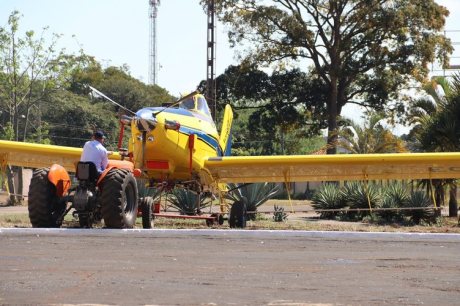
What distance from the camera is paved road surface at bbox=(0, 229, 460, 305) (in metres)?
6.75

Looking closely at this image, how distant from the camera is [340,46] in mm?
50938

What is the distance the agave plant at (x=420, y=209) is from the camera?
24.6 m

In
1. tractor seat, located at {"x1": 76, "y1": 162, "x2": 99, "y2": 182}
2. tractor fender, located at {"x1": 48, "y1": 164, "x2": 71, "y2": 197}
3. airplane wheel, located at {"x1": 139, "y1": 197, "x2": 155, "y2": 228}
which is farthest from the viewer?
airplane wheel, located at {"x1": 139, "y1": 197, "x2": 155, "y2": 228}

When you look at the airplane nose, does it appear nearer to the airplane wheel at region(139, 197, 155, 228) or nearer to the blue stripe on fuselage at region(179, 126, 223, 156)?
the blue stripe on fuselage at region(179, 126, 223, 156)

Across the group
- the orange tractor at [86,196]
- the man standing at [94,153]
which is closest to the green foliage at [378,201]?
the orange tractor at [86,196]

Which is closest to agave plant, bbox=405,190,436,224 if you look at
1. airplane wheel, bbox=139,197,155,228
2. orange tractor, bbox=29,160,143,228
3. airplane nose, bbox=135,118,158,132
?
airplane nose, bbox=135,118,158,132

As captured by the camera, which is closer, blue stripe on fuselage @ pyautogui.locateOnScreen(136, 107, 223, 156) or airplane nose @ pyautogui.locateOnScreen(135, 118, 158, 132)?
airplane nose @ pyautogui.locateOnScreen(135, 118, 158, 132)

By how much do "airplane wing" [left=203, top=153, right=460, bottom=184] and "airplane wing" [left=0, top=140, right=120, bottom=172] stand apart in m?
2.70

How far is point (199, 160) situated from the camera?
63.1ft

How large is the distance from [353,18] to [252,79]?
721 cm

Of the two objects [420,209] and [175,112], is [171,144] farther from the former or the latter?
[420,209]

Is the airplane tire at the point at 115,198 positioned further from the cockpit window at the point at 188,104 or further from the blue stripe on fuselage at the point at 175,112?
the cockpit window at the point at 188,104

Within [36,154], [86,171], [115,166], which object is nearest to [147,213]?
[115,166]

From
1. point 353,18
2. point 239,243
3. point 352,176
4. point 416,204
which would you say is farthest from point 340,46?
point 239,243
